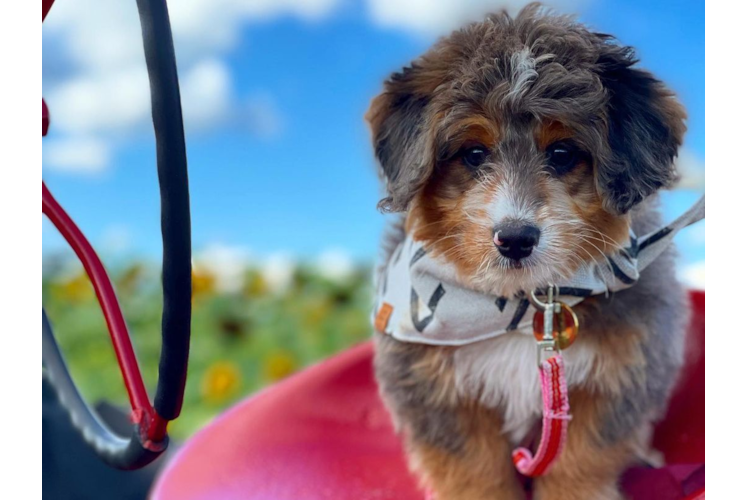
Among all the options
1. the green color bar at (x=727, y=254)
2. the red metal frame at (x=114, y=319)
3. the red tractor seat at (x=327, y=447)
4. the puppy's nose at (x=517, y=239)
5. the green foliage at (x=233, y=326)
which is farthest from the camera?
the green foliage at (x=233, y=326)

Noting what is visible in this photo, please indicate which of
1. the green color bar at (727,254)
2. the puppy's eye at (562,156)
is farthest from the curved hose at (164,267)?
the green color bar at (727,254)

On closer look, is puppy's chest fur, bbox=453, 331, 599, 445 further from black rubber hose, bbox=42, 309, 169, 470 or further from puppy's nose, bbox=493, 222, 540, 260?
black rubber hose, bbox=42, 309, 169, 470

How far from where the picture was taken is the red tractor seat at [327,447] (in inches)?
85.1

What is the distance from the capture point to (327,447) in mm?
2453

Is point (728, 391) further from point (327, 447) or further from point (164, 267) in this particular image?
point (327, 447)

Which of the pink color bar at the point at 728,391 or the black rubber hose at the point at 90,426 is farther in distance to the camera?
the black rubber hose at the point at 90,426

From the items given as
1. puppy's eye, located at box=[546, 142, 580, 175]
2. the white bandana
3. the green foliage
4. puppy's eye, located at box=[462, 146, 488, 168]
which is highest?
puppy's eye, located at box=[546, 142, 580, 175]

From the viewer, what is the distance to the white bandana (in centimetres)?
166

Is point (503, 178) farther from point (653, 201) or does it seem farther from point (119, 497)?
point (119, 497)

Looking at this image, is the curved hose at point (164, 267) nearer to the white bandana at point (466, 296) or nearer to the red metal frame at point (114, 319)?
the red metal frame at point (114, 319)

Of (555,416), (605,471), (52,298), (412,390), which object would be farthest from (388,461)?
(52,298)

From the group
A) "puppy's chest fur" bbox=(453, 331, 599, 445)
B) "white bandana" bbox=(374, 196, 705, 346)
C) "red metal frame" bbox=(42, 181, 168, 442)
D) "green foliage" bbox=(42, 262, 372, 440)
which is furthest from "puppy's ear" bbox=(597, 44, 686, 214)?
"green foliage" bbox=(42, 262, 372, 440)

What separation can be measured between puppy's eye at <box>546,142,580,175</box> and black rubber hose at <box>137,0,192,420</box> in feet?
2.22

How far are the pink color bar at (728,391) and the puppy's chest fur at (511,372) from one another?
460mm
